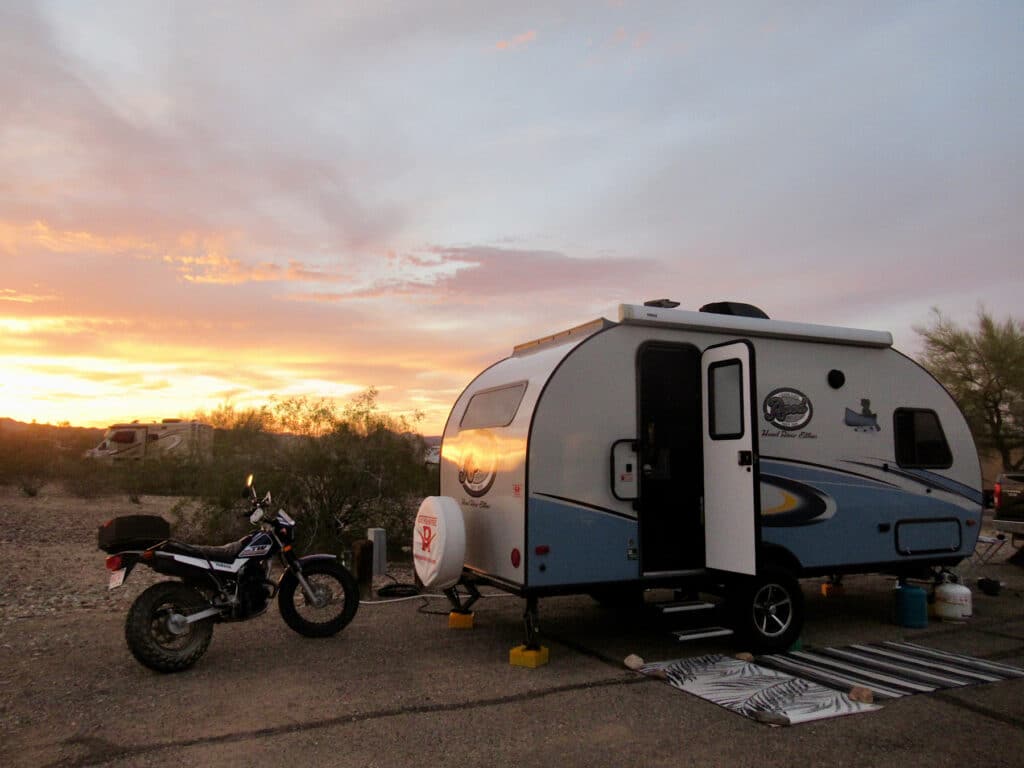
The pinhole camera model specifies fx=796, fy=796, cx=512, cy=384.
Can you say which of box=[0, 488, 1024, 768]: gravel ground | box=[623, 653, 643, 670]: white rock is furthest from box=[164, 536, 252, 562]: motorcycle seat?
box=[623, 653, 643, 670]: white rock

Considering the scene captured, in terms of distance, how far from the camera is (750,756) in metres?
4.70

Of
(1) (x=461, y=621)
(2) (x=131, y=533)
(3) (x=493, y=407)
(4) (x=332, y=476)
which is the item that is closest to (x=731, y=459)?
(3) (x=493, y=407)

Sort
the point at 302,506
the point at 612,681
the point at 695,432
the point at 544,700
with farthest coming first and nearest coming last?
the point at 302,506 < the point at 695,432 < the point at 612,681 < the point at 544,700

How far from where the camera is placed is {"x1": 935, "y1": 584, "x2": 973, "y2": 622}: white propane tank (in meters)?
8.44

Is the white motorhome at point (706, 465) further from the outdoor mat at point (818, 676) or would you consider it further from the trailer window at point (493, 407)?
the outdoor mat at point (818, 676)

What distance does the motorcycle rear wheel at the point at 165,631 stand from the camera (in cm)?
612

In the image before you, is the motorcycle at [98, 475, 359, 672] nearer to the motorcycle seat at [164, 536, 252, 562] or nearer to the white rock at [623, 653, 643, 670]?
the motorcycle seat at [164, 536, 252, 562]

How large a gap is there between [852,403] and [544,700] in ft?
15.1

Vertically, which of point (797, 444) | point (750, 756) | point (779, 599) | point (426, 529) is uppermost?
point (797, 444)

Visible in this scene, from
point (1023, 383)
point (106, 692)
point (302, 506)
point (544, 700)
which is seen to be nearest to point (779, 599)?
point (544, 700)

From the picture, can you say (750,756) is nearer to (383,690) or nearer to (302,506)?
(383,690)

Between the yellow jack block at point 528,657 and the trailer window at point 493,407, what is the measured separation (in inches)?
75.3

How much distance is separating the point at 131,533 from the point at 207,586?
783 mm

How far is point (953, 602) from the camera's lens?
8.45m
